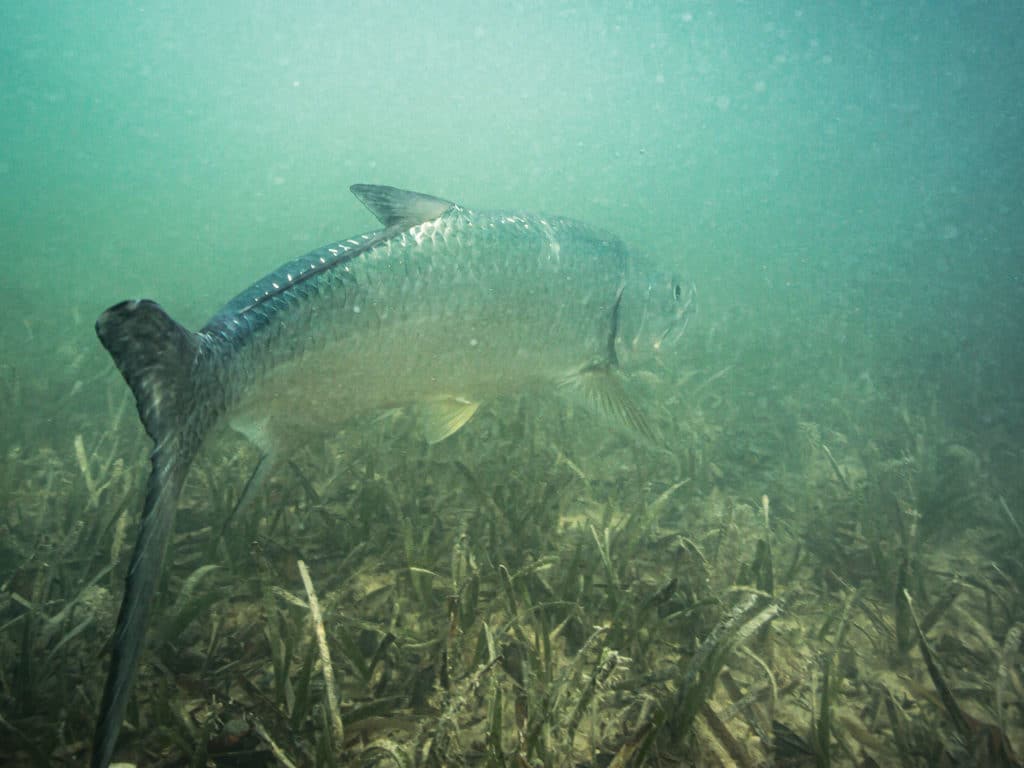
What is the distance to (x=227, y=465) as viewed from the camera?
152 inches

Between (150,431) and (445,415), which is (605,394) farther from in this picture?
(150,431)

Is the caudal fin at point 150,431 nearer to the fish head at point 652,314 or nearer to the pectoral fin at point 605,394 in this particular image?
the pectoral fin at point 605,394

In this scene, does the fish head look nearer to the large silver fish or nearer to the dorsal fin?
the large silver fish

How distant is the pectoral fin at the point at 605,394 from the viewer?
342cm

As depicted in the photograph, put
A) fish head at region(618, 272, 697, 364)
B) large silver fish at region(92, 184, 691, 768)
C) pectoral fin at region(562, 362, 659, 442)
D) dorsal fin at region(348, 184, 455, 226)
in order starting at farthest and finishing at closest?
fish head at region(618, 272, 697, 364)
pectoral fin at region(562, 362, 659, 442)
dorsal fin at region(348, 184, 455, 226)
large silver fish at region(92, 184, 691, 768)

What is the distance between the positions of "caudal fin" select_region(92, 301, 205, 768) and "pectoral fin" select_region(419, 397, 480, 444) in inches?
55.0

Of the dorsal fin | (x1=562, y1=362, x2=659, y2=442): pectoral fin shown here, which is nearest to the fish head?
(x1=562, y1=362, x2=659, y2=442): pectoral fin

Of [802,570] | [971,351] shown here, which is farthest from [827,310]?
[802,570]

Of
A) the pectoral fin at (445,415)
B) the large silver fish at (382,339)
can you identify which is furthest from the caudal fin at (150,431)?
the pectoral fin at (445,415)

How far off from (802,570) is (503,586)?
89.3 inches

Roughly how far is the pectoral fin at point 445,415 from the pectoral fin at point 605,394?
89cm

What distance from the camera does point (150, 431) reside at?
4.86 feet

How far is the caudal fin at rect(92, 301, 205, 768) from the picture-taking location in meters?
1.01

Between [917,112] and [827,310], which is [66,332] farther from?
[917,112]
